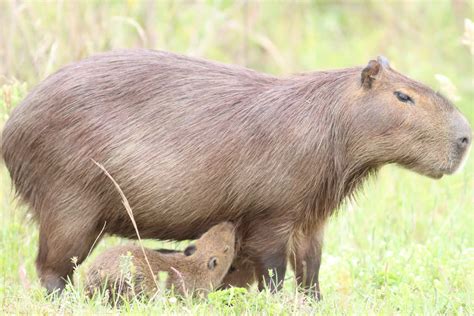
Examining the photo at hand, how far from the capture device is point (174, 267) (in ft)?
18.7

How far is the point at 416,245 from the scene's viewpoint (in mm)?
6645

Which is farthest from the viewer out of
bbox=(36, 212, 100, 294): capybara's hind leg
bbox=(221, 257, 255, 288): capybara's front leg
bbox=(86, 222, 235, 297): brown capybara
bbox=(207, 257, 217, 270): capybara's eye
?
bbox=(221, 257, 255, 288): capybara's front leg

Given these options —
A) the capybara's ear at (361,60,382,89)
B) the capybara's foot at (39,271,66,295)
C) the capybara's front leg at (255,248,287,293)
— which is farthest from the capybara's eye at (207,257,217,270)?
the capybara's ear at (361,60,382,89)

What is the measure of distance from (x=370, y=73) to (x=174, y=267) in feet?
4.59

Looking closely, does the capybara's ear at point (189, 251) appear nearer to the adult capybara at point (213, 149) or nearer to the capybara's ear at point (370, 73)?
the adult capybara at point (213, 149)

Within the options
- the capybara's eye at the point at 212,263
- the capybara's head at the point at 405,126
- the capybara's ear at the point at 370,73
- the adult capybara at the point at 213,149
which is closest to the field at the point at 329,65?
the capybara's eye at the point at 212,263

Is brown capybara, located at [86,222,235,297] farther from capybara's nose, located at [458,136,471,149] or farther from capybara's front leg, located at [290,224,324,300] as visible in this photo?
capybara's nose, located at [458,136,471,149]

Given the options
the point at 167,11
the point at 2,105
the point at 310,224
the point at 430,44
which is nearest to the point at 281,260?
the point at 310,224

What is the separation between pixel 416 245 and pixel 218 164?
1638 millimetres

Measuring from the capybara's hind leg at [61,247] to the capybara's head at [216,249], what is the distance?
53 centimetres

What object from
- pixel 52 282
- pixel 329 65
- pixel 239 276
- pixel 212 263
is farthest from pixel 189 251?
pixel 329 65

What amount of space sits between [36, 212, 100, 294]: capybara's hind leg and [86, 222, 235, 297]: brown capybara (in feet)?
0.74

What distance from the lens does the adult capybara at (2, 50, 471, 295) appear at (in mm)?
5539

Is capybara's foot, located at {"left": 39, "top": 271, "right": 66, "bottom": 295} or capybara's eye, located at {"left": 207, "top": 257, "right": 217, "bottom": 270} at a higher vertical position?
capybara's eye, located at {"left": 207, "top": 257, "right": 217, "bottom": 270}
